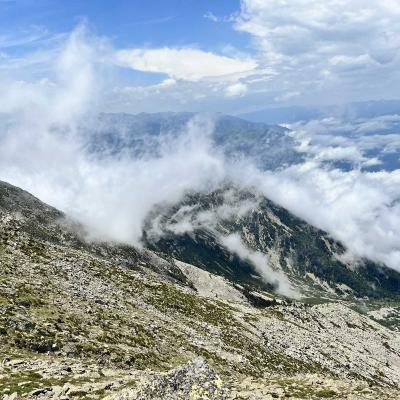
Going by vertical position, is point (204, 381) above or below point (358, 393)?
above

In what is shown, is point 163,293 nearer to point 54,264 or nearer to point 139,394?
point 54,264

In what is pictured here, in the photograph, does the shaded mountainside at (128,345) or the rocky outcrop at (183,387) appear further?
the shaded mountainside at (128,345)

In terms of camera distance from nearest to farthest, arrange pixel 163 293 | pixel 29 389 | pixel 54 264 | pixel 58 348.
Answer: pixel 29 389
pixel 58 348
pixel 54 264
pixel 163 293

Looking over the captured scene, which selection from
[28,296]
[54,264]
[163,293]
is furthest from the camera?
[163,293]

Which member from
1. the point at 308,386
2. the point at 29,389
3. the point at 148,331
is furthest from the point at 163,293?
the point at 29,389

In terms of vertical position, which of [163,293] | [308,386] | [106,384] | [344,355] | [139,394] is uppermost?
[139,394]

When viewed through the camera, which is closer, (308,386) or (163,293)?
(308,386)

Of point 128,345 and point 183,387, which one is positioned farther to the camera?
point 128,345

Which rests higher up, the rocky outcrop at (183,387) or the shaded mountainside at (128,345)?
the rocky outcrop at (183,387)

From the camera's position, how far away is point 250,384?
34719mm

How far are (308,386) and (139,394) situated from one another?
17763 mm

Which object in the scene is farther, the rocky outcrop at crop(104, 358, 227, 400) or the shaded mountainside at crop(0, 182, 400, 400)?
the shaded mountainside at crop(0, 182, 400, 400)

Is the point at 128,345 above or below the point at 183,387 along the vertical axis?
below

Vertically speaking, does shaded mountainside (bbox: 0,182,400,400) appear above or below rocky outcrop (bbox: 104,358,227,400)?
below
